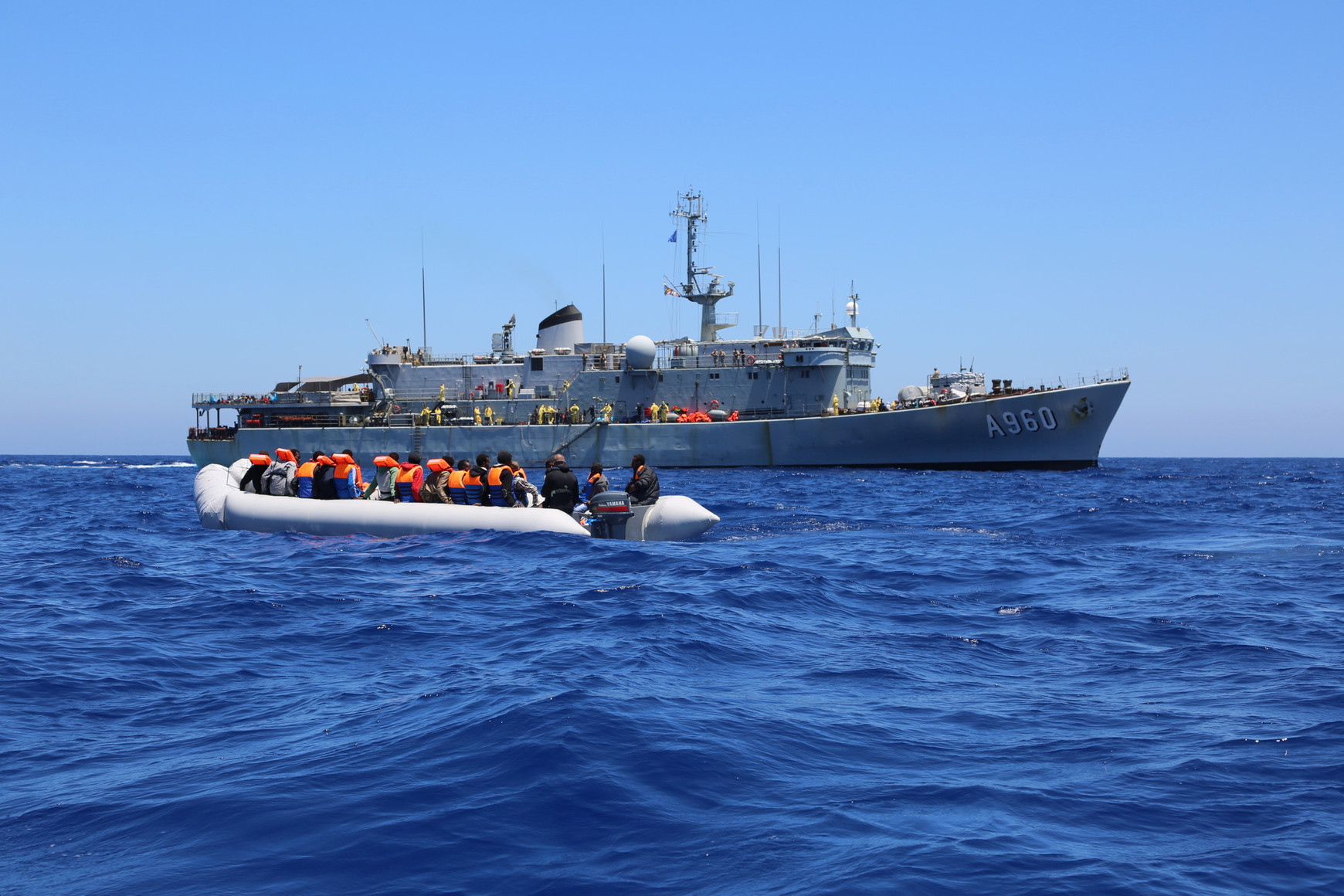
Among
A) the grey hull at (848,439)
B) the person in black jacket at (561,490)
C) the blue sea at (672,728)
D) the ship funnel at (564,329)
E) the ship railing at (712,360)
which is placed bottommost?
the blue sea at (672,728)

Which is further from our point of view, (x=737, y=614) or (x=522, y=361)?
(x=522, y=361)

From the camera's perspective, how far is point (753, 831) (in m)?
4.72

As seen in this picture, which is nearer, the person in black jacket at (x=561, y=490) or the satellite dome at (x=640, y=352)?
the person in black jacket at (x=561, y=490)

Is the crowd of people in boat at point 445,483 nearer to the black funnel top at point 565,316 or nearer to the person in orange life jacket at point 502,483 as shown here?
the person in orange life jacket at point 502,483

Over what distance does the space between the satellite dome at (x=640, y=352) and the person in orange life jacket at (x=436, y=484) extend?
2916cm

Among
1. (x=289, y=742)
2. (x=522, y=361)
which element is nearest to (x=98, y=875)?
(x=289, y=742)

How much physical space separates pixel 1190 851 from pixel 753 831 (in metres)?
1.91

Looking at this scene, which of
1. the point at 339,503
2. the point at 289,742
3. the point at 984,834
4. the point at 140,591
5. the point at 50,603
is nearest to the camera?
the point at 984,834

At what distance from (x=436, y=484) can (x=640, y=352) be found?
96.4 ft

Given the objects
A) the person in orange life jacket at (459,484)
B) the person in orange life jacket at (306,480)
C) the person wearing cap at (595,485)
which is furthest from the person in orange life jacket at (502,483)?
the person in orange life jacket at (306,480)

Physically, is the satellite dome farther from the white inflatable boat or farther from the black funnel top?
the white inflatable boat

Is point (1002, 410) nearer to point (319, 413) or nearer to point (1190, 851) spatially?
point (319, 413)

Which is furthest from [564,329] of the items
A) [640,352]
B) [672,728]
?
[672,728]

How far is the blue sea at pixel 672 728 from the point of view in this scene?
14.4ft
